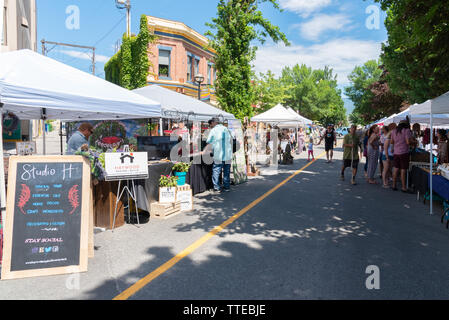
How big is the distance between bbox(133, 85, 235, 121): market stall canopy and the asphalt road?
406 cm

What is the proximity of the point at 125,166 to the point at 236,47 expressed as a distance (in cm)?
983

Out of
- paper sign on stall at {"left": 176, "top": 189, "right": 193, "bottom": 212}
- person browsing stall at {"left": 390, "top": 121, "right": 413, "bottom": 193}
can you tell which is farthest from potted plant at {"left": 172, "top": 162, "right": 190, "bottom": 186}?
person browsing stall at {"left": 390, "top": 121, "right": 413, "bottom": 193}

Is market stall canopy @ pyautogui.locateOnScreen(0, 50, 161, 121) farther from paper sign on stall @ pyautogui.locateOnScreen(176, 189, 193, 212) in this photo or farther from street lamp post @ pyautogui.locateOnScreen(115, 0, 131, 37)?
street lamp post @ pyautogui.locateOnScreen(115, 0, 131, 37)

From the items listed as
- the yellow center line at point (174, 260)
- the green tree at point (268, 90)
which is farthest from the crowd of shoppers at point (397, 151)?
the green tree at point (268, 90)

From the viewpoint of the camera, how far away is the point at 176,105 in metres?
10.7

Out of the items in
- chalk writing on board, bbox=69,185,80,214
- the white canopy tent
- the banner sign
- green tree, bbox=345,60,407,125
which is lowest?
chalk writing on board, bbox=69,185,80,214

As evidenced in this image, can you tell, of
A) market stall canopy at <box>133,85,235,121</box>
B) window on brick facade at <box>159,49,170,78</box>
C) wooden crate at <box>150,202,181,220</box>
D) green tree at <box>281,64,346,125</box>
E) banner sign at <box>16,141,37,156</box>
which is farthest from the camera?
green tree at <box>281,64,346,125</box>

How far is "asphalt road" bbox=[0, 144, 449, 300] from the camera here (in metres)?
3.51

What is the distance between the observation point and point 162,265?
4199 mm

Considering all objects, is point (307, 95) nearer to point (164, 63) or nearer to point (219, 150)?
point (164, 63)

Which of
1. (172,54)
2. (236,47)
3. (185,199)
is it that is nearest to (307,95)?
(172,54)

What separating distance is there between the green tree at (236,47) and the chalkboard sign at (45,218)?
10787 millimetres

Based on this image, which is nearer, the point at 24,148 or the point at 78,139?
the point at 78,139
